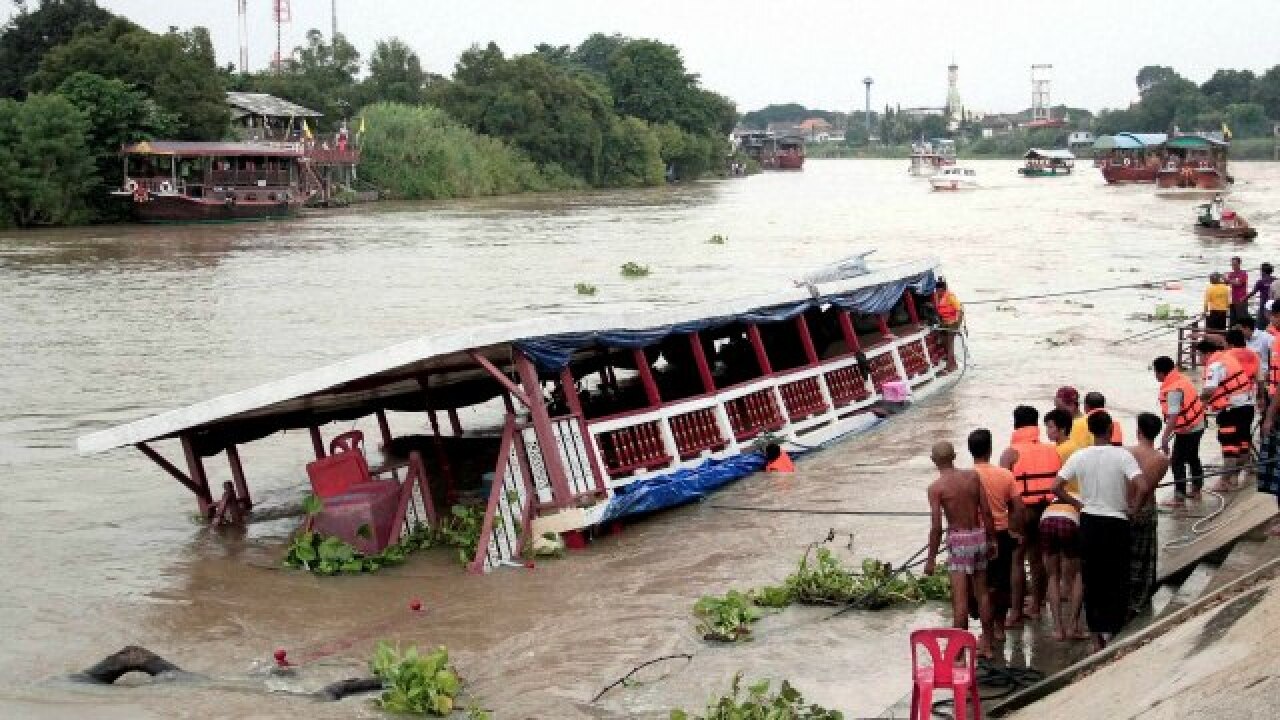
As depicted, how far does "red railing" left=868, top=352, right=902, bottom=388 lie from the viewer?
647 inches

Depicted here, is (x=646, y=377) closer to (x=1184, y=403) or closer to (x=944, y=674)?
(x=1184, y=403)

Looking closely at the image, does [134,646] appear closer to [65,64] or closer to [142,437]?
[142,437]

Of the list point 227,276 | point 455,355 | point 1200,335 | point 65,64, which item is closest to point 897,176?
point 65,64

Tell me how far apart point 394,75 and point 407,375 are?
278ft

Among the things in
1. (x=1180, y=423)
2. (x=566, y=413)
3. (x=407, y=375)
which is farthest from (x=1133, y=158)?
(x=407, y=375)

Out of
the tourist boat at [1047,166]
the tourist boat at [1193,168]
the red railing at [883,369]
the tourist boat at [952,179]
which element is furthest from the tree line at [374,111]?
the red railing at [883,369]

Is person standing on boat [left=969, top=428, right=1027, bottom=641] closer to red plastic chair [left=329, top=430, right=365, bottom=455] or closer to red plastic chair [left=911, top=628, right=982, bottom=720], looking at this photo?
red plastic chair [left=911, top=628, right=982, bottom=720]

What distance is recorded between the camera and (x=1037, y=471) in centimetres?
788

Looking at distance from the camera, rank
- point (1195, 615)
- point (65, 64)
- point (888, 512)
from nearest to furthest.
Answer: point (1195, 615), point (888, 512), point (65, 64)

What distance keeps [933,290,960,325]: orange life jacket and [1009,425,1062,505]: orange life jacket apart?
35.0 feet

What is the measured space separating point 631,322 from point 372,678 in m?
4.50

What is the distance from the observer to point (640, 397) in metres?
15.5

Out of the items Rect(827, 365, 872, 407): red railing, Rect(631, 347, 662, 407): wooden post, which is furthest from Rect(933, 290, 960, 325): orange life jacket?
Rect(631, 347, 662, 407): wooden post

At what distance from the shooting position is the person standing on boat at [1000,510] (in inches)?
303
